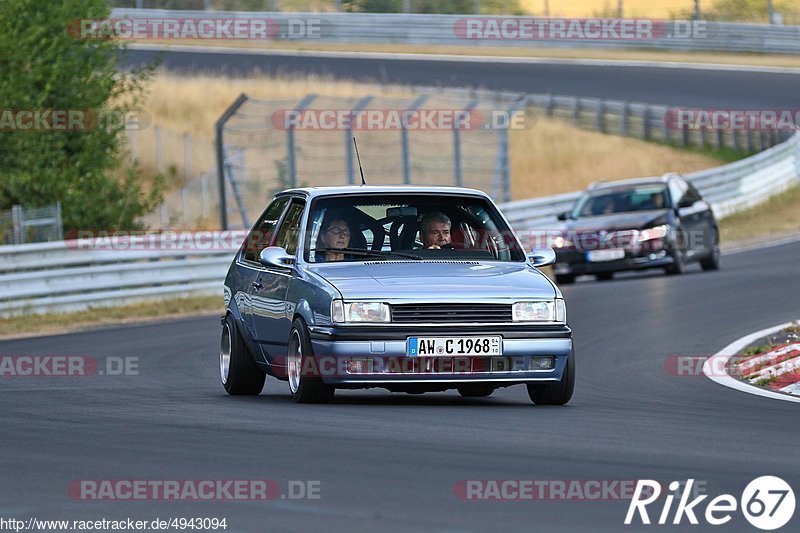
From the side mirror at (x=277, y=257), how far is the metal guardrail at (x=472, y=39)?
4555cm

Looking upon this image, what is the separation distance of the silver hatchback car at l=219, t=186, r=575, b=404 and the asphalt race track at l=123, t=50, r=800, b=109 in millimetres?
36379

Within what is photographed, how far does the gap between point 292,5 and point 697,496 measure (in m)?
52.9

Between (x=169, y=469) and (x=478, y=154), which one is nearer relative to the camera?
(x=169, y=469)

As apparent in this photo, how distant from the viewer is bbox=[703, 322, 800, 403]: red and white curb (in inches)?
461

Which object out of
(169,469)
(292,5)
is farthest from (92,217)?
(292,5)

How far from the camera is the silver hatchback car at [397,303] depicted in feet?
33.6

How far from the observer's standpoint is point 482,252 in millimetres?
11445

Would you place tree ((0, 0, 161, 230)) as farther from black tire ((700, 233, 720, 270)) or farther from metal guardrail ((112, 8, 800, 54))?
metal guardrail ((112, 8, 800, 54))

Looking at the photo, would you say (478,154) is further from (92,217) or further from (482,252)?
(482,252)

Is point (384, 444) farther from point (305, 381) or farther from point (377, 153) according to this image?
point (377, 153)

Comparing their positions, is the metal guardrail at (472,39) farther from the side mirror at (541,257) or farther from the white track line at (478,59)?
the side mirror at (541,257)

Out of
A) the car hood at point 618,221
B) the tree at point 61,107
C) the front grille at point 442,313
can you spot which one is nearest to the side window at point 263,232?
the front grille at point 442,313

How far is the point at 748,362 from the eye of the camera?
45.7ft

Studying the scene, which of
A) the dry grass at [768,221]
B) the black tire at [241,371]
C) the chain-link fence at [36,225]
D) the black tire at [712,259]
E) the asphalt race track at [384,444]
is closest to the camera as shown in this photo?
Answer: the asphalt race track at [384,444]
